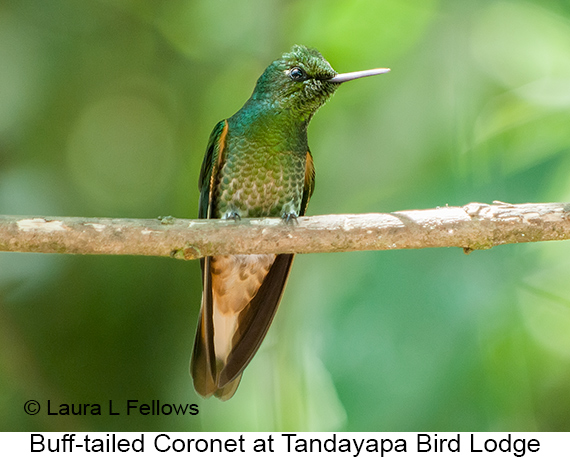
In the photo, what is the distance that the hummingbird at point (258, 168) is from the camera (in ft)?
7.23

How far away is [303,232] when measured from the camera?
1.73 m


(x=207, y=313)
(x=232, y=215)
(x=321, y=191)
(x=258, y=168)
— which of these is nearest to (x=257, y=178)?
(x=258, y=168)

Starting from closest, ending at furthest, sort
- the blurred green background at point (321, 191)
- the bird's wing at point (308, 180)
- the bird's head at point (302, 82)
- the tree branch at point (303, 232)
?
the tree branch at point (303, 232) → the bird's head at point (302, 82) → the bird's wing at point (308, 180) → the blurred green background at point (321, 191)

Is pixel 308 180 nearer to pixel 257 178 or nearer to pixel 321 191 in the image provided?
pixel 257 178

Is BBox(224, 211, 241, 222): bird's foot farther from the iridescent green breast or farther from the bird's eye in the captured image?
the bird's eye

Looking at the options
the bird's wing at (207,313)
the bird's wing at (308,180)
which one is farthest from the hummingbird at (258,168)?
the bird's wing at (308,180)

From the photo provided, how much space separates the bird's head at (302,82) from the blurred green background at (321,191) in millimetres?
777

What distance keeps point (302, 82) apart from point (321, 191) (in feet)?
3.10

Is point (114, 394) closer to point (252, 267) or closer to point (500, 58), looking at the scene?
point (252, 267)

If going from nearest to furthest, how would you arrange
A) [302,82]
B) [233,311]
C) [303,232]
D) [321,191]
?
1. [303,232]
2. [302,82]
3. [233,311]
4. [321,191]

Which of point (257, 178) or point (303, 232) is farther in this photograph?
point (257, 178)

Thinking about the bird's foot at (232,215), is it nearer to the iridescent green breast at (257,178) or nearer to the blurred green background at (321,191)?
the iridescent green breast at (257,178)

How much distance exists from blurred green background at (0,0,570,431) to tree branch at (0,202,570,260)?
117 cm
